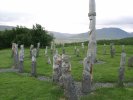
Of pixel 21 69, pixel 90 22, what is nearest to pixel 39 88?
pixel 21 69

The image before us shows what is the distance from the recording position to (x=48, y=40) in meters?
75.2

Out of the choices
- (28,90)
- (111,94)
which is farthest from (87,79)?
(28,90)

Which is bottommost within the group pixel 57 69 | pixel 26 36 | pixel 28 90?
pixel 28 90

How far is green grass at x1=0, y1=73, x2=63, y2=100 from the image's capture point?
18125 millimetres

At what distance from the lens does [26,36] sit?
72.1 m

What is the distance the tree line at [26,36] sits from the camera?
72375 mm

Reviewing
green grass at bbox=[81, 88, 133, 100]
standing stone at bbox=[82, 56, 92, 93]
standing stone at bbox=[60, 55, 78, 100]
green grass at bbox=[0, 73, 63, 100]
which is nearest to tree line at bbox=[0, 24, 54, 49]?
green grass at bbox=[0, 73, 63, 100]

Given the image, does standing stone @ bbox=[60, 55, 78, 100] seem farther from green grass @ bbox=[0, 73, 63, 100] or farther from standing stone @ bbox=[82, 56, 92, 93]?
standing stone @ bbox=[82, 56, 92, 93]

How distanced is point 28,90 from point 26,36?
53190 millimetres

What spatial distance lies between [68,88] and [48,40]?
58.5m

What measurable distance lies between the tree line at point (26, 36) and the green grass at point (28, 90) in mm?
49130

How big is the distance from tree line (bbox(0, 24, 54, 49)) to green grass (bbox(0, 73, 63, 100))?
4913 centimetres

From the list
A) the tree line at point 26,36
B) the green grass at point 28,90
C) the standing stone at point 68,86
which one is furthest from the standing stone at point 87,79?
the tree line at point 26,36

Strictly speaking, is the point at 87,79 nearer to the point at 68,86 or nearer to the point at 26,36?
the point at 68,86
